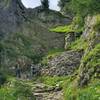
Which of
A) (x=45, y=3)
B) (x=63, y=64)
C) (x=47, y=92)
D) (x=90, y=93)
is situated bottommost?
(x=47, y=92)

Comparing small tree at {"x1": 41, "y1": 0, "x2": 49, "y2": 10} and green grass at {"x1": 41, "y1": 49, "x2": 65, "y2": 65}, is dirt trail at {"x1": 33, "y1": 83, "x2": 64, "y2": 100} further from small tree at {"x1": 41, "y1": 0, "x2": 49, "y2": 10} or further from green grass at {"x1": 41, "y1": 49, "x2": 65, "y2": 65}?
small tree at {"x1": 41, "y1": 0, "x2": 49, "y2": 10}

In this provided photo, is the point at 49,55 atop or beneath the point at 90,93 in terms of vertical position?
atop

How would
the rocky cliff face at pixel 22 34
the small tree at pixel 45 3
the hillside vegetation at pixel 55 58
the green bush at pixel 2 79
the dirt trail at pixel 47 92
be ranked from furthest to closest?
the small tree at pixel 45 3, the rocky cliff face at pixel 22 34, the green bush at pixel 2 79, the dirt trail at pixel 47 92, the hillside vegetation at pixel 55 58

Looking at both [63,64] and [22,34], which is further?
[22,34]

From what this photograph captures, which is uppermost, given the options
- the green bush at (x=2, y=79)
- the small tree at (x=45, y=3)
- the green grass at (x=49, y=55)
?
the small tree at (x=45, y=3)

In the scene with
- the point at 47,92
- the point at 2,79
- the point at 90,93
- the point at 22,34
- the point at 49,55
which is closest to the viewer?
the point at 90,93

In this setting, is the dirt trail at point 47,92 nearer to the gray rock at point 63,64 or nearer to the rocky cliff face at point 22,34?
the gray rock at point 63,64

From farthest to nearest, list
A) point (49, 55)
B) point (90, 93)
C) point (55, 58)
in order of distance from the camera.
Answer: point (49, 55) < point (55, 58) < point (90, 93)

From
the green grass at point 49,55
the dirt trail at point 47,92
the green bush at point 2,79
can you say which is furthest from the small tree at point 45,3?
the dirt trail at point 47,92

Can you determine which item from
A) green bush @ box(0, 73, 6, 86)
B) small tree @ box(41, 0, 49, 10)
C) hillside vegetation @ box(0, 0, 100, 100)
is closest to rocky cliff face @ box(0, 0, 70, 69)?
hillside vegetation @ box(0, 0, 100, 100)

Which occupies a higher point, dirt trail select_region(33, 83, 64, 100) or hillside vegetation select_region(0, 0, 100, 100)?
hillside vegetation select_region(0, 0, 100, 100)

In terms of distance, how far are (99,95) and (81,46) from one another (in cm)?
2019

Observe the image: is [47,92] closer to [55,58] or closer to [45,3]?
[55,58]

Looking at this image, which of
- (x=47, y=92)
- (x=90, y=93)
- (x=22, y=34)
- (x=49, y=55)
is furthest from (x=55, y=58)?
(x=90, y=93)
